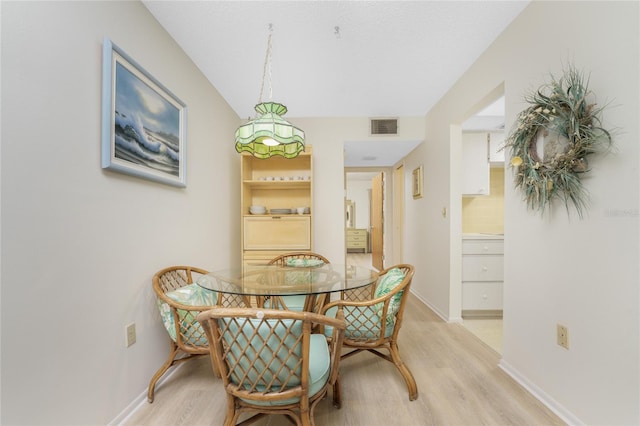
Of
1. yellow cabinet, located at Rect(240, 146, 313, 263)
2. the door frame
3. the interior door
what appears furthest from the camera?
the interior door

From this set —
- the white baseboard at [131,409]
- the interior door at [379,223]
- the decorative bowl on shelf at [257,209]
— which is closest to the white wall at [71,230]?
the white baseboard at [131,409]

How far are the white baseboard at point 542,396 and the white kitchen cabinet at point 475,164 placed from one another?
1.97 meters

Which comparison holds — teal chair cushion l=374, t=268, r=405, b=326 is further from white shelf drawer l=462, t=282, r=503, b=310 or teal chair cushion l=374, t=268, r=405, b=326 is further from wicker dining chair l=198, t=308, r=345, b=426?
white shelf drawer l=462, t=282, r=503, b=310

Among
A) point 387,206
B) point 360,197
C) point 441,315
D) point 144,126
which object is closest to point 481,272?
point 441,315

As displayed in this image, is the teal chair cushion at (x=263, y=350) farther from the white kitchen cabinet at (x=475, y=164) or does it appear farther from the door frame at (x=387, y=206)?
the door frame at (x=387, y=206)

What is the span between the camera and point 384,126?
340cm

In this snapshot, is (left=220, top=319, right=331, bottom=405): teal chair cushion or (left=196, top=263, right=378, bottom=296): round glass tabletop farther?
(left=196, top=263, right=378, bottom=296): round glass tabletop

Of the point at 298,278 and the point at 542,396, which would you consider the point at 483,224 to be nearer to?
the point at 542,396

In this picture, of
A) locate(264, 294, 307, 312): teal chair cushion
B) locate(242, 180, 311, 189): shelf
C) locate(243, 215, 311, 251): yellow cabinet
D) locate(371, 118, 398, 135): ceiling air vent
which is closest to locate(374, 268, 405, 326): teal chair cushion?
locate(264, 294, 307, 312): teal chair cushion

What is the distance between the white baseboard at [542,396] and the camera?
4.51 ft

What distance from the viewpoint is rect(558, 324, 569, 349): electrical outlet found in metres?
1.42

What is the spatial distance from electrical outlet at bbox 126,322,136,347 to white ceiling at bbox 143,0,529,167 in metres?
2.00

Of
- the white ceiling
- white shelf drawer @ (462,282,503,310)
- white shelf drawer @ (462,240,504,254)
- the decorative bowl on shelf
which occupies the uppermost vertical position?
the white ceiling

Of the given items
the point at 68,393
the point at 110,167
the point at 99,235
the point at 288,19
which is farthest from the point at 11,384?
the point at 288,19
